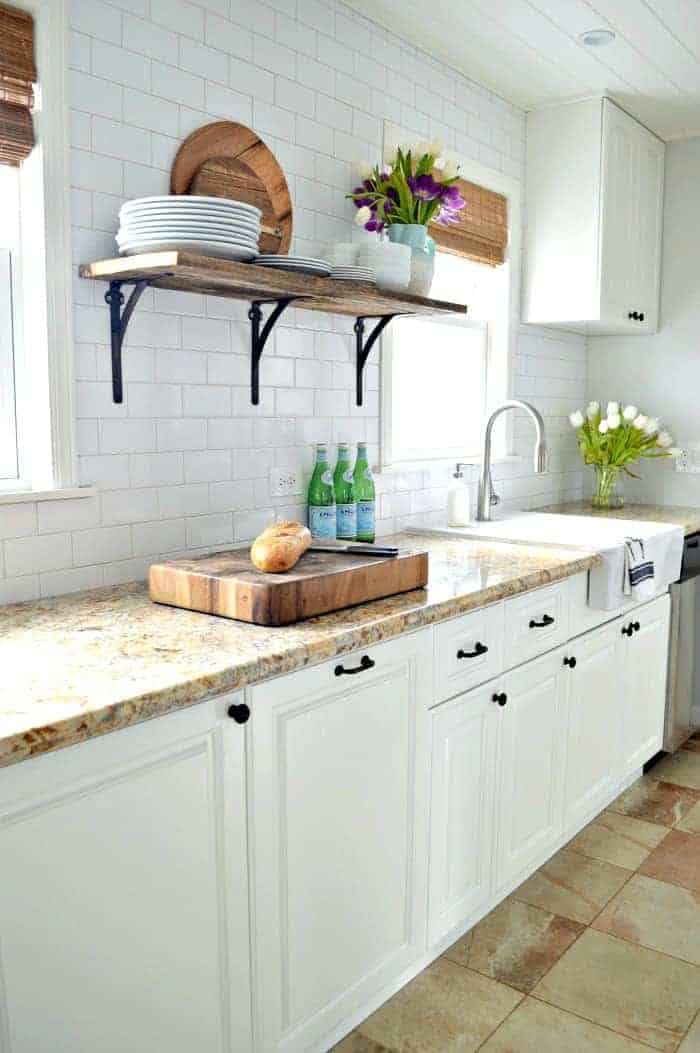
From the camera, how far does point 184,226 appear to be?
1944 millimetres

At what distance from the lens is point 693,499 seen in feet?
14.0

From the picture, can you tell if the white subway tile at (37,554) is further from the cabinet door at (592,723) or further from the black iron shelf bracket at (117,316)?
the cabinet door at (592,723)

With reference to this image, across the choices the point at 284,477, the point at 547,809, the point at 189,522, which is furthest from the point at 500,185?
the point at 547,809

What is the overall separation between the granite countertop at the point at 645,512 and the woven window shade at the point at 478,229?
1.13 m

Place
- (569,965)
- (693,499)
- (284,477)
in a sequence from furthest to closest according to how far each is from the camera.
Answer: (693,499)
(284,477)
(569,965)

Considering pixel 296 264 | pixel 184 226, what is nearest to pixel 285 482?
pixel 296 264

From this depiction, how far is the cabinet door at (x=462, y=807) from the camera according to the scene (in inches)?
85.7

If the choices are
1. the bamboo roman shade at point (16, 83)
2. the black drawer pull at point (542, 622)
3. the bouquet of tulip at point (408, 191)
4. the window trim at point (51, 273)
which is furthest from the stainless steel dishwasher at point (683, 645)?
the bamboo roman shade at point (16, 83)

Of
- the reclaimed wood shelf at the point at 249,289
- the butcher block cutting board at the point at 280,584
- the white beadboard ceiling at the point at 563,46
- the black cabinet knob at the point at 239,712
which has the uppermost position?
the white beadboard ceiling at the point at 563,46

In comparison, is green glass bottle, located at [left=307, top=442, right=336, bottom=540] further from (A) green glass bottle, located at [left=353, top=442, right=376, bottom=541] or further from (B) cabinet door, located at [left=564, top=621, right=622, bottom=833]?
(B) cabinet door, located at [left=564, top=621, right=622, bottom=833]

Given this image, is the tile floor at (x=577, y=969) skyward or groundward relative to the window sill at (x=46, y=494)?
groundward

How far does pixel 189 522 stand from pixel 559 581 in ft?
3.48

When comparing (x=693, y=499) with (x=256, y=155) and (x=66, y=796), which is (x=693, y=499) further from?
(x=66, y=796)

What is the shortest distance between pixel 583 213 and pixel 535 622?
1.98 m
